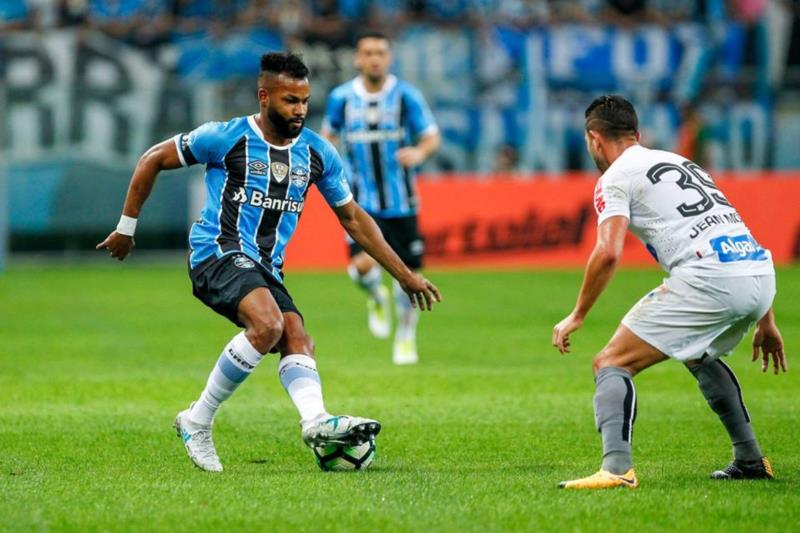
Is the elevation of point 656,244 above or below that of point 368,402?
above

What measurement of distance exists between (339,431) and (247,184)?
1388 mm

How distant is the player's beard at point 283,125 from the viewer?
284 inches

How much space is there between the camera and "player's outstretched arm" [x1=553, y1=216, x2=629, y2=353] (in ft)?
20.4

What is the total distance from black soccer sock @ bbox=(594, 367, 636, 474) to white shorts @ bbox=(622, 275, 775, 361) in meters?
0.24

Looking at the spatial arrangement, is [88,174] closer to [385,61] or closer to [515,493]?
[385,61]

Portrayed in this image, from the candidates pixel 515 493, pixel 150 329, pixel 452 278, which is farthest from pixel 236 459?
pixel 452 278

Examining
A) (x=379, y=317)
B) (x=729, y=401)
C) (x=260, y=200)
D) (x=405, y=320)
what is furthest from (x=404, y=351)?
(x=729, y=401)

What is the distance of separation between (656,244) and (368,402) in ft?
11.6

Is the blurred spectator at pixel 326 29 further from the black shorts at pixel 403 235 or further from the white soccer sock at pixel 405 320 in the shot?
the white soccer sock at pixel 405 320

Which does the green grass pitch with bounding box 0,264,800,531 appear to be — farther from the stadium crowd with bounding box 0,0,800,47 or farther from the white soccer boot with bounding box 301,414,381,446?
the stadium crowd with bounding box 0,0,800,47

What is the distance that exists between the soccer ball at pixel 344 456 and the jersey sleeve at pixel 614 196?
166 cm

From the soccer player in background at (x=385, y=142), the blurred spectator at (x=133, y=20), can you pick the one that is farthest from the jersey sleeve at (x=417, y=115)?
the blurred spectator at (x=133, y=20)

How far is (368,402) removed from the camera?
31.7 ft

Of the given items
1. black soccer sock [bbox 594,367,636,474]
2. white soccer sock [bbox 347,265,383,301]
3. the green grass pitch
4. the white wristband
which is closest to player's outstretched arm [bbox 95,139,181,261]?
the white wristband
